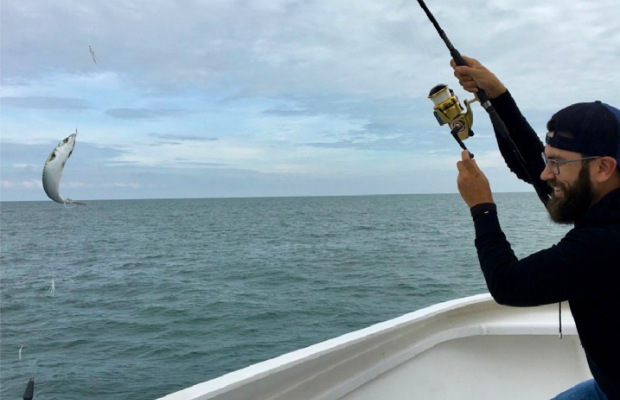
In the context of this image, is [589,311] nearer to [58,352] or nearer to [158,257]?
[58,352]

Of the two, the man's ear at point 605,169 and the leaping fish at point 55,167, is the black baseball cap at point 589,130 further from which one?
the leaping fish at point 55,167

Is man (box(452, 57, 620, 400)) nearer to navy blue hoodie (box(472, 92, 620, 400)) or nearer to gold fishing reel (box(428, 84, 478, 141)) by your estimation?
navy blue hoodie (box(472, 92, 620, 400))

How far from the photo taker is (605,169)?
1285 mm

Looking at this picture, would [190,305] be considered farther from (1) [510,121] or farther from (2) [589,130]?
(2) [589,130]

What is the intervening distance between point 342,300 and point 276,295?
213 cm

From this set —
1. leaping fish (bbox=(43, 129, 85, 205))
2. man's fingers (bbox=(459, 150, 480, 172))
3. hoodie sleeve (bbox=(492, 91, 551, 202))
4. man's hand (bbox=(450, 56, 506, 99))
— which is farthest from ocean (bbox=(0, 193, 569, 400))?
leaping fish (bbox=(43, 129, 85, 205))

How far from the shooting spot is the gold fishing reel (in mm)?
1996

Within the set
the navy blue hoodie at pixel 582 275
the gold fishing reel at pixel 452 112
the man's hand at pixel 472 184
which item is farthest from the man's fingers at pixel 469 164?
the gold fishing reel at pixel 452 112

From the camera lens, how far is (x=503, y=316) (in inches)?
131

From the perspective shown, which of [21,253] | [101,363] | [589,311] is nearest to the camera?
[589,311]

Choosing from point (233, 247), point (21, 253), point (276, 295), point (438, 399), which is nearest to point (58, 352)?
point (276, 295)

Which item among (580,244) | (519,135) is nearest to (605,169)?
(580,244)

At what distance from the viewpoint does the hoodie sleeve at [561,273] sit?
1203 mm

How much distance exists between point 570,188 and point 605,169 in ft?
0.31
